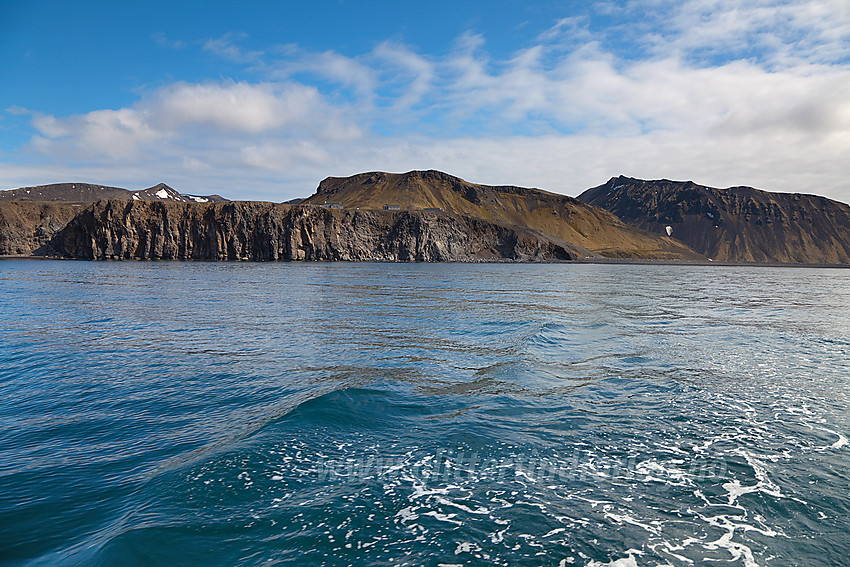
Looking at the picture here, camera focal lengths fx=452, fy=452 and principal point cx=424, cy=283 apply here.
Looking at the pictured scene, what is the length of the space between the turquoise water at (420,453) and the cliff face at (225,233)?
139m

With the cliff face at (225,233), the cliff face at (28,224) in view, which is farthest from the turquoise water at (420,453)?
the cliff face at (28,224)

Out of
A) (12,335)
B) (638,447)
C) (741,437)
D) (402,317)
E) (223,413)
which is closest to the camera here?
(638,447)

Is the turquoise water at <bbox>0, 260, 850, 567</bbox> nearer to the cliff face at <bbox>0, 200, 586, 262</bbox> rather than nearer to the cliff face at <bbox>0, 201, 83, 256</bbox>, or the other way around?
the cliff face at <bbox>0, 200, 586, 262</bbox>

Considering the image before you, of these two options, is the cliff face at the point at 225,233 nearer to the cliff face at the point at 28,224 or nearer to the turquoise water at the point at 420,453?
the cliff face at the point at 28,224

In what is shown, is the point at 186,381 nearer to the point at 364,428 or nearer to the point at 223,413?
the point at 223,413

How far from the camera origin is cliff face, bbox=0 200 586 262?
477 feet

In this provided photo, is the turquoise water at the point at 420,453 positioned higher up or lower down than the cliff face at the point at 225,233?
lower down

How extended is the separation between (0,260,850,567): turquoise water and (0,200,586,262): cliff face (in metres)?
139

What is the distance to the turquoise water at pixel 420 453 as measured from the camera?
708cm

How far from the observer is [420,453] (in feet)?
32.9

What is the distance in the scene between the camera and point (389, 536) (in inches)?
284

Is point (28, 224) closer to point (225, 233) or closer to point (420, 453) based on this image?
point (225, 233)

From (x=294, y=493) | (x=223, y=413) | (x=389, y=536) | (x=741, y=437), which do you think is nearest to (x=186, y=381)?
(x=223, y=413)

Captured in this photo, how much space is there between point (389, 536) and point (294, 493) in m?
2.22
